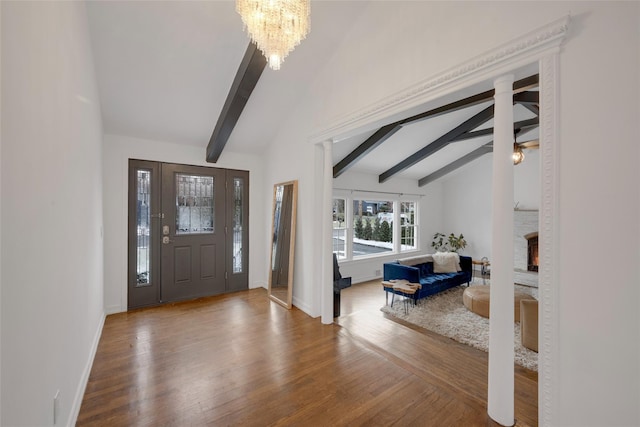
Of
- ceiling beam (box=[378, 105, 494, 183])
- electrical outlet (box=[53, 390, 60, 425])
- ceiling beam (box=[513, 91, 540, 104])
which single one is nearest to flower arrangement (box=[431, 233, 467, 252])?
ceiling beam (box=[378, 105, 494, 183])

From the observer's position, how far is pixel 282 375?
2400 millimetres

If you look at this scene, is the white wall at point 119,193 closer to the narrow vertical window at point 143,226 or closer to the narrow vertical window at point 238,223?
the narrow vertical window at point 143,226

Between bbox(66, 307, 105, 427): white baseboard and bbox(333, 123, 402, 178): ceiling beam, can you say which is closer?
bbox(66, 307, 105, 427): white baseboard

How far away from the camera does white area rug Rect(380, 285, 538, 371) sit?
10.1 feet

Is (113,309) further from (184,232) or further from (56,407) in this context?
(56,407)

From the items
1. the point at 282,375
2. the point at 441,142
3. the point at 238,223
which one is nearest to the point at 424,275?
the point at 441,142

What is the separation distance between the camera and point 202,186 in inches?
181

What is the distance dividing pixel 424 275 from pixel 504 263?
12.5 ft

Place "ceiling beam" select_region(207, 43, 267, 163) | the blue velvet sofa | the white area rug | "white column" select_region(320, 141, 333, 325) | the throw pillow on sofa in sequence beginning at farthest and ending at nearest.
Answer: the throw pillow on sofa
the blue velvet sofa
"white column" select_region(320, 141, 333, 325)
the white area rug
"ceiling beam" select_region(207, 43, 267, 163)

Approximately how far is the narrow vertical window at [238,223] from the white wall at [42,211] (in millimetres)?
2691

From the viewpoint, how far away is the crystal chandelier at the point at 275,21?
1.83m

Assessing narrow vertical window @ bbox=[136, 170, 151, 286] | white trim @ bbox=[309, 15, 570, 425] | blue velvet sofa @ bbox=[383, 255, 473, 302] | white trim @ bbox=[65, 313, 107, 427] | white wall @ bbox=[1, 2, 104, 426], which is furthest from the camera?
blue velvet sofa @ bbox=[383, 255, 473, 302]

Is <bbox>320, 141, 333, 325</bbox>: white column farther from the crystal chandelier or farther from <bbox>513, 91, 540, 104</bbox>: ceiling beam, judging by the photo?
<bbox>513, 91, 540, 104</bbox>: ceiling beam

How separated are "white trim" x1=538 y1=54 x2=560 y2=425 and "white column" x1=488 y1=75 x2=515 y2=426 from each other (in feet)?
0.65
